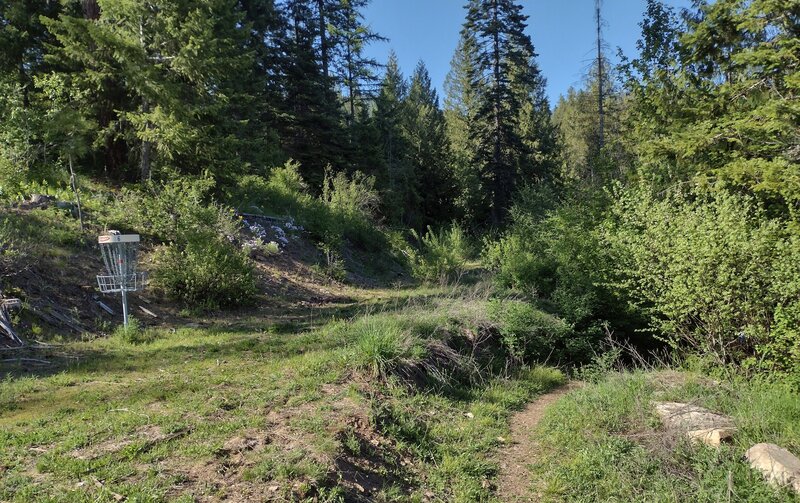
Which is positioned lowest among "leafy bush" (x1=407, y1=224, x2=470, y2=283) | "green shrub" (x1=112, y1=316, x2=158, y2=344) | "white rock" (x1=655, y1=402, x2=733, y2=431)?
"white rock" (x1=655, y1=402, x2=733, y2=431)

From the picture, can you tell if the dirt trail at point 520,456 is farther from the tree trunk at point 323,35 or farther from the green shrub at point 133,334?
the tree trunk at point 323,35

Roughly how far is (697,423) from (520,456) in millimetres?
1944

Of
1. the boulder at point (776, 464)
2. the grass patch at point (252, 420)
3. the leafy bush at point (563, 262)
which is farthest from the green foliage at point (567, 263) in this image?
the boulder at point (776, 464)

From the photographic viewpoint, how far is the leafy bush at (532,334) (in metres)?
8.24

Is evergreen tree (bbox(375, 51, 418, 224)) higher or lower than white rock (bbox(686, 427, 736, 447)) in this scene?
higher

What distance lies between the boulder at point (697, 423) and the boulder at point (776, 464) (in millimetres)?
331

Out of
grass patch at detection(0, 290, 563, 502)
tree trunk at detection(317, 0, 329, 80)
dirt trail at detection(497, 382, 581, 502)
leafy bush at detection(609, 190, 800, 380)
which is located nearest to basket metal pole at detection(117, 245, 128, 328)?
grass patch at detection(0, 290, 563, 502)

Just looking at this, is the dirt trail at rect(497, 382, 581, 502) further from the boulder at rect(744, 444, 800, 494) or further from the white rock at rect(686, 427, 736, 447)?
the boulder at rect(744, 444, 800, 494)

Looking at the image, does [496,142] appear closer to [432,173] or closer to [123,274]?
[432,173]

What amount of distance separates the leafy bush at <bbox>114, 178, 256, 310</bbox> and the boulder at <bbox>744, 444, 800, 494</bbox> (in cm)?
843

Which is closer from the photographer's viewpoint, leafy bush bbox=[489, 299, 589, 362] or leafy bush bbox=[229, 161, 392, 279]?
leafy bush bbox=[489, 299, 589, 362]

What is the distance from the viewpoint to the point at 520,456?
16.5 ft

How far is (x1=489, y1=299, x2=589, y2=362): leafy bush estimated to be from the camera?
8242 mm

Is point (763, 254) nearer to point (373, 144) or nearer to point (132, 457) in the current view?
point (132, 457)
